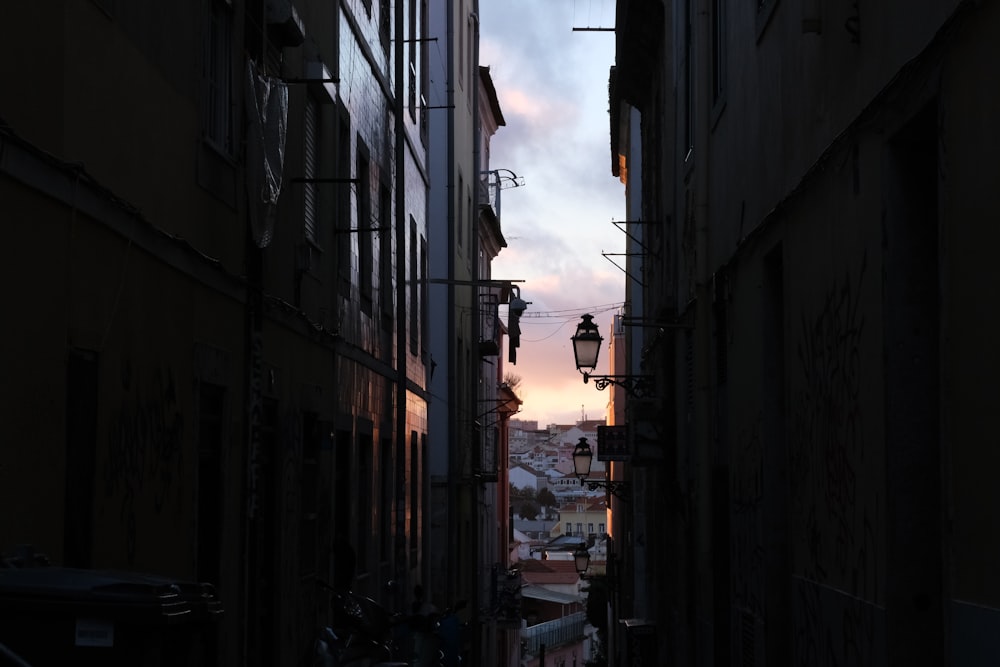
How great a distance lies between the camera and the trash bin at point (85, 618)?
499 cm

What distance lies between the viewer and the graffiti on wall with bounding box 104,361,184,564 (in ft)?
25.6

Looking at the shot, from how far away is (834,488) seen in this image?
8.10 m

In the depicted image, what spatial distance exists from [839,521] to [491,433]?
1339 inches

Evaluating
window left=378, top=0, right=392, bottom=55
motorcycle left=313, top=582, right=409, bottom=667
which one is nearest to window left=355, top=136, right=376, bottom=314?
window left=378, top=0, right=392, bottom=55

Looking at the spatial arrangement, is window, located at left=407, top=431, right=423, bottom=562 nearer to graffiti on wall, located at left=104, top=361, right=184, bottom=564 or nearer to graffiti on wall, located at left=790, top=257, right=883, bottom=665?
graffiti on wall, located at left=104, top=361, right=184, bottom=564

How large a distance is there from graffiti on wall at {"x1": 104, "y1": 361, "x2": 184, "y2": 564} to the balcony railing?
56.8 metres

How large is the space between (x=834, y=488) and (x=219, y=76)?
513cm

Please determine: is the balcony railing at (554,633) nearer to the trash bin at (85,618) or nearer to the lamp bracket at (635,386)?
the lamp bracket at (635,386)

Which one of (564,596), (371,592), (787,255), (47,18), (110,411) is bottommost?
(564,596)

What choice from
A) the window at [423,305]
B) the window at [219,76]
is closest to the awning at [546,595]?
the window at [423,305]

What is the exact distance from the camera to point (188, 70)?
937cm

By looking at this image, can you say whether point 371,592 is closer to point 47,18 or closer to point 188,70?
point 188,70

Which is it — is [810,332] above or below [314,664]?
above

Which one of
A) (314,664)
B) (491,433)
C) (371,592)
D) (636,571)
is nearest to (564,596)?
(491,433)
